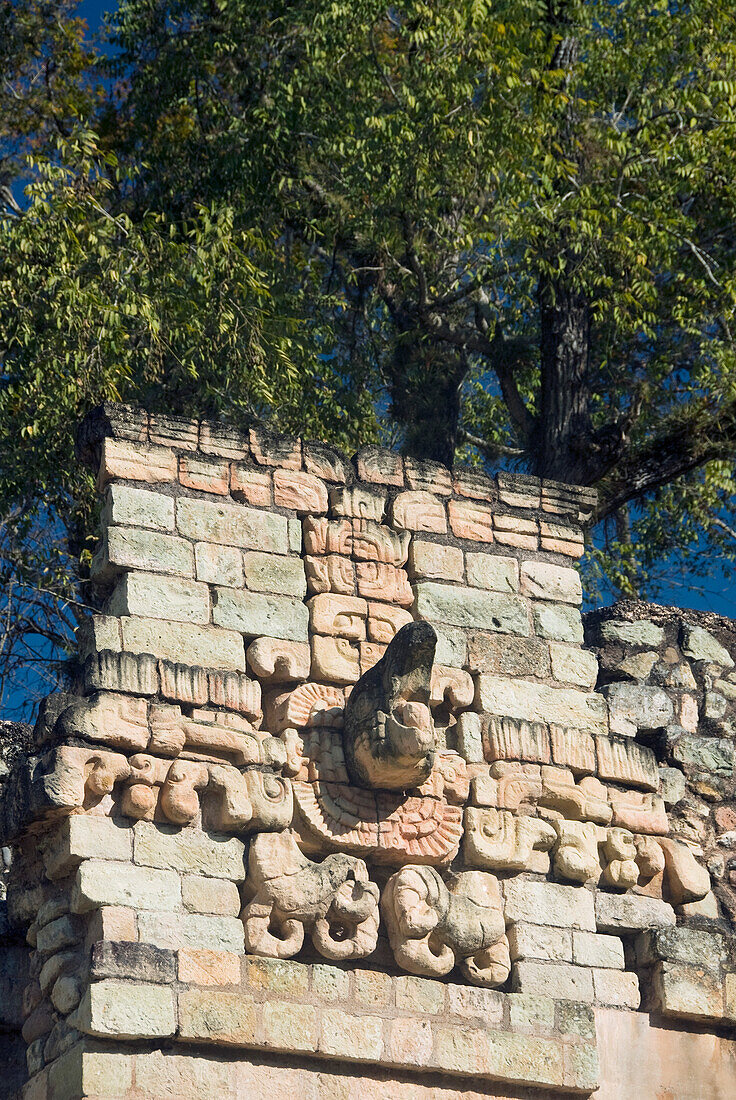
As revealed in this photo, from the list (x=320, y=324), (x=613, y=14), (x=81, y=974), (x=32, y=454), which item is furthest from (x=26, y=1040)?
(x=613, y=14)

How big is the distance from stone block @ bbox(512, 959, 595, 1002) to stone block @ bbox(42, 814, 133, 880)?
158 centimetres

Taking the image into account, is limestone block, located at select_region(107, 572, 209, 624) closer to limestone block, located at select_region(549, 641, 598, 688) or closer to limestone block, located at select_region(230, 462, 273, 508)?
limestone block, located at select_region(230, 462, 273, 508)

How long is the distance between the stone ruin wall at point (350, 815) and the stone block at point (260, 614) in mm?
12

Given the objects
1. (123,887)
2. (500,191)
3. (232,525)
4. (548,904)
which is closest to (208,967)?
(123,887)

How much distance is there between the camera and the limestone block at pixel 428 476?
6758 millimetres

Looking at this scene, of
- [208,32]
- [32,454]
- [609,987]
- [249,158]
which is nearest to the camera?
[609,987]

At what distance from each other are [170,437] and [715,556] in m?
8.12

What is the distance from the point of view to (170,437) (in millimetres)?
6258

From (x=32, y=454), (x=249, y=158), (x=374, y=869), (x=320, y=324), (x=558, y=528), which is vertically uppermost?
(x=249, y=158)

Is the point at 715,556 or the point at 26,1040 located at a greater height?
the point at 715,556

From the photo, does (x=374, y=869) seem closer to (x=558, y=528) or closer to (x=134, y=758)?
(x=134, y=758)

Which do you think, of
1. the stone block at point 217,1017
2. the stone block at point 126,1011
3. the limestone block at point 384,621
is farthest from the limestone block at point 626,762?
the stone block at point 126,1011

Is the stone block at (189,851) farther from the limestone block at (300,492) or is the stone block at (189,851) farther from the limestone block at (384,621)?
the limestone block at (300,492)

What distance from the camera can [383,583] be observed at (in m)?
6.47
